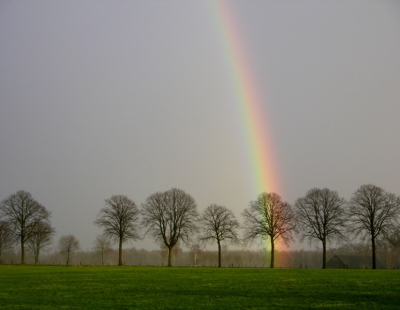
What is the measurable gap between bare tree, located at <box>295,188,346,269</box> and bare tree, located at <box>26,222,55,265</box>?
165ft

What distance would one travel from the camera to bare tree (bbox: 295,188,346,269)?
7394 centimetres

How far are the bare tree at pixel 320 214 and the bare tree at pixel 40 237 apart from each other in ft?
165

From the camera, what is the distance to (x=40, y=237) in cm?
9288

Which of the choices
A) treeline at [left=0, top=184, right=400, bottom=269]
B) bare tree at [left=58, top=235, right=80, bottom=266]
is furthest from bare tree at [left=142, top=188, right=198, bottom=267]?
bare tree at [left=58, top=235, right=80, bottom=266]

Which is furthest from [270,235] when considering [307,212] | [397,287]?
[397,287]

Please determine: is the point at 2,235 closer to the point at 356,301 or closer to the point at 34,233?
the point at 34,233

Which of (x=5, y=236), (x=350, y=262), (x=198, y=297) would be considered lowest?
(x=350, y=262)

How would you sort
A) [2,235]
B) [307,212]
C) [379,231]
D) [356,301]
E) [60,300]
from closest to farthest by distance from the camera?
[356,301]
[60,300]
[379,231]
[307,212]
[2,235]

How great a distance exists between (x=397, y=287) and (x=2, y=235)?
272 feet

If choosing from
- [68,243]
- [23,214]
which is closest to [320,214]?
[23,214]

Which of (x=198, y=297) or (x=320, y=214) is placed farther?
(x=320, y=214)

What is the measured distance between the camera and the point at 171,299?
21.2m

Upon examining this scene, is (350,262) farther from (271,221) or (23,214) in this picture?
(23,214)

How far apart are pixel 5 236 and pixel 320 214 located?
Result: 62.7 m
